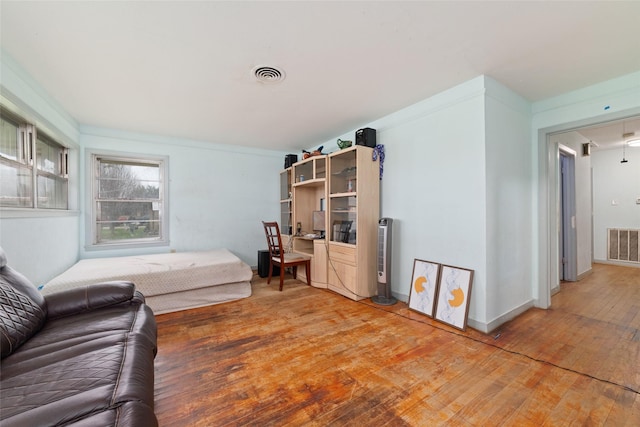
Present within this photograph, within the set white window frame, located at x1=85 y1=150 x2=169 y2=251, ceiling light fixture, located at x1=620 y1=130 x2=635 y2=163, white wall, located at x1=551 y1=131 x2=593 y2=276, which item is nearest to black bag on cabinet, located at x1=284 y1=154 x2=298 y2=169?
white window frame, located at x1=85 y1=150 x2=169 y2=251

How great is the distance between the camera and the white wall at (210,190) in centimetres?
398

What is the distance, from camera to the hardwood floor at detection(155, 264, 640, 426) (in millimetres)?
1461

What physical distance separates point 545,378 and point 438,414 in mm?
935

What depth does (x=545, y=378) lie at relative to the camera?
1.75m

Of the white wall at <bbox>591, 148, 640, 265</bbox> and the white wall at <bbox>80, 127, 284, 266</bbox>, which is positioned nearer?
the white wall at <bbox>80, 127, 284, 266</bbox>

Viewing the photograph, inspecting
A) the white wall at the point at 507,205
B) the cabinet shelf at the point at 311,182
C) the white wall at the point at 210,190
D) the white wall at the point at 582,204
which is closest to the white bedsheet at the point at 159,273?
the white wall at the point at 210,190

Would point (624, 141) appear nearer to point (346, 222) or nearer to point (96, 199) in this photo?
point (346, 222)

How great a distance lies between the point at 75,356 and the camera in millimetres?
1195

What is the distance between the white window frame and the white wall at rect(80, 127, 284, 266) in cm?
5

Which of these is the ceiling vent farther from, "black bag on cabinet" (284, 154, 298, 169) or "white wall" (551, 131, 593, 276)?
"white wall" (551, 131, 593, 276)

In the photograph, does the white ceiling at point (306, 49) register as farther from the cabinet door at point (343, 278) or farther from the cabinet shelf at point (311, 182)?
the cabinet door at point (343, 278)

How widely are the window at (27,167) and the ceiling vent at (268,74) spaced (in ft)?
7.34

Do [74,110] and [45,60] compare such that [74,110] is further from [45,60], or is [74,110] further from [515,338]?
[515,338]

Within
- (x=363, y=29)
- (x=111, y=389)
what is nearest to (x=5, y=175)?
(x=111, y=389)
